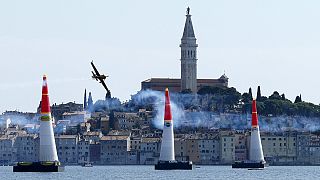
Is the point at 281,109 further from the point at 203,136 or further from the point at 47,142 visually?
the point at 47,142

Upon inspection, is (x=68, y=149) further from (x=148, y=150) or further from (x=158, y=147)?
(x=158, y=147)

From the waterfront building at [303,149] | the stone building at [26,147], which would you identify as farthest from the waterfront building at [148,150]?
the waterfront building at [303,149]

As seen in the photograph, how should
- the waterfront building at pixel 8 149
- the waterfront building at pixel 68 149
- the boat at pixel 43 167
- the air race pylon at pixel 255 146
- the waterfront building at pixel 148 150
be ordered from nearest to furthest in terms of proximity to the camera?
the boat at pixel 43 167
the air race pylon at pixel 255 146
the waterfront building at pixel 148 150
the waterfront building at pixel 68 149
the waterfront building at pixel 8 149

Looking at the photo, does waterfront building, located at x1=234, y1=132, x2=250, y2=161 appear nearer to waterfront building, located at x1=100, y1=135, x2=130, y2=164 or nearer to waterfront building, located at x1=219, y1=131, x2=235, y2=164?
waterfront building, located at x1=219, y1=131, x2=235, y2=164

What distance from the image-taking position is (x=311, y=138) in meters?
192

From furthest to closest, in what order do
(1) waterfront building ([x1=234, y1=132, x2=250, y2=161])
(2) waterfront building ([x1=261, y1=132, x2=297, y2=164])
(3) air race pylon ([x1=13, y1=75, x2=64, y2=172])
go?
1. (2) waterfront building ([x1=261, y1=132, x2=297, y2=164])
2. (1) waterfront building ([x1=234, y1=132, x2=250, y2=161])
3. (3) air race pylon ([x1=13, y1=75, x2=64, y2=172])

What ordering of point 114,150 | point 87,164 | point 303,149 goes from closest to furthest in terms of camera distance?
point 87,164 → point 303,149 → point 114,150

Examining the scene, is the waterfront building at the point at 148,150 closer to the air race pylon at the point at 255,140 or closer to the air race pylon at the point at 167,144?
the air race pylon at the point at 255,140

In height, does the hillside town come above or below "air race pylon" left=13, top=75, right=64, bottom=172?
above

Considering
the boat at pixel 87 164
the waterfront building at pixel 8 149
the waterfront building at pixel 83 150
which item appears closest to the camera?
the boat at pixel 87 164

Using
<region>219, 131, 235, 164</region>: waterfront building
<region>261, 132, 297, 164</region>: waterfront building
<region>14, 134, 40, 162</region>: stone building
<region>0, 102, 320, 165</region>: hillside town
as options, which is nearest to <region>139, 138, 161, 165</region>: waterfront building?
<region>0, 102, 320, 165</region>: hillside town

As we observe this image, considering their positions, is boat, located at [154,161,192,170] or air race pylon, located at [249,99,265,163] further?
air race pylon, located at [249,99,265,163]

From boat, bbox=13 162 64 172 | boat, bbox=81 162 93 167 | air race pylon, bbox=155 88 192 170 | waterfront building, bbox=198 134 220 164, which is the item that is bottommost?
boat, bbox=13 162 64 172

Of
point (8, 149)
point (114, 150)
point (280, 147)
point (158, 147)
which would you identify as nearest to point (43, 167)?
point (158, 147)
